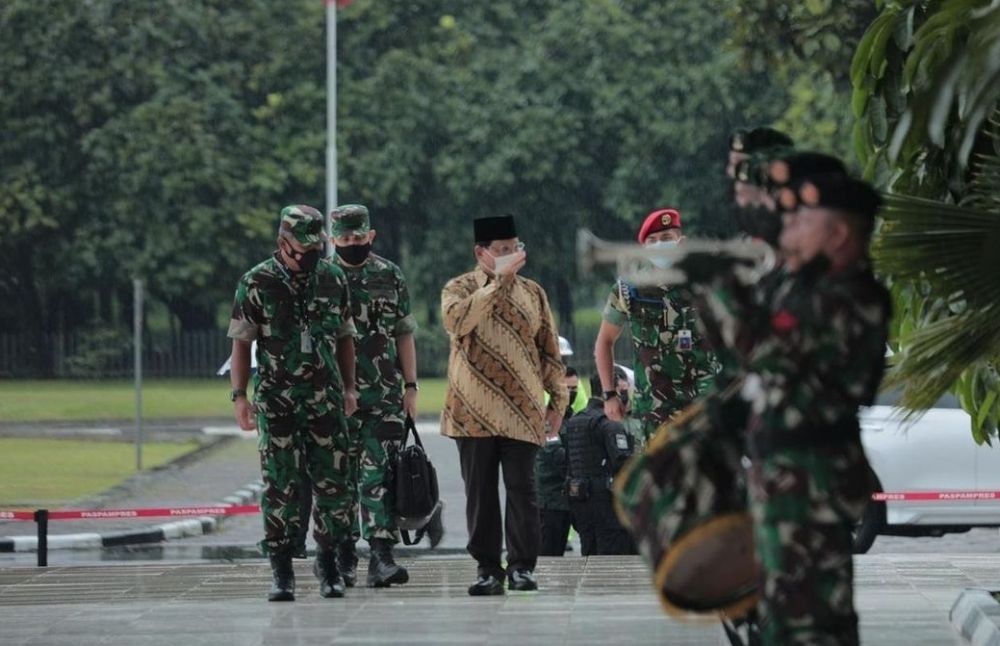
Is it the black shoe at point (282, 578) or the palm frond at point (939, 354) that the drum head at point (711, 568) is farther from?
the black shoe at point (282, 578)

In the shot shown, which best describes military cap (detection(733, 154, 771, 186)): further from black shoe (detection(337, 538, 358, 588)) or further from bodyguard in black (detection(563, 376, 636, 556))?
bodyguard in black (detection(563, 376, 636, 556))

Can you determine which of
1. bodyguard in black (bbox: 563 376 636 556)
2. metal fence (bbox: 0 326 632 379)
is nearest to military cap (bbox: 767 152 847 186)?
bodyguard in black (bbox: 563 376 636 556)

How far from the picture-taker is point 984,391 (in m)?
10.1

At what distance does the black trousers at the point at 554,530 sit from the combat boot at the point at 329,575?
2764mm

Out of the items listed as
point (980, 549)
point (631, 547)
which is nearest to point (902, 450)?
point (980, 549)

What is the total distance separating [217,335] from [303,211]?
42562 millimetres

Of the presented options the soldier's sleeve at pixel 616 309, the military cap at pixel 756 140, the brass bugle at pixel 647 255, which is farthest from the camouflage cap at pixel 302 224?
the brass bugle at pixel 647 255

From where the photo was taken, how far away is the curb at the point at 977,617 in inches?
350

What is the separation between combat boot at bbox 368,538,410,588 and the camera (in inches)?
474

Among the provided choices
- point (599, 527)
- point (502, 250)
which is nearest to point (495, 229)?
point (502, 250)

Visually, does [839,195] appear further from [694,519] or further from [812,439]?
[694,519]

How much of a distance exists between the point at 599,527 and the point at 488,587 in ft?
7.64

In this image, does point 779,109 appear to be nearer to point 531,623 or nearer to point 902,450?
point 902,450

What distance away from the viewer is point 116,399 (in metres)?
44.2
